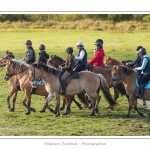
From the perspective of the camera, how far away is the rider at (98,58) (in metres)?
14.4

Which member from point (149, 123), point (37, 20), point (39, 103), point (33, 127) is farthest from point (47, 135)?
point (37, 20)

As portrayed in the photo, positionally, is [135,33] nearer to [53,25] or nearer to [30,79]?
[53,25]

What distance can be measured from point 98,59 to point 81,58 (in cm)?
120

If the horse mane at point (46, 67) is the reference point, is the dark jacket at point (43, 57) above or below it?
above

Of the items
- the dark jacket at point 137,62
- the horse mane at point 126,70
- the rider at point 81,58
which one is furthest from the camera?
the dark jacket at point 137,62

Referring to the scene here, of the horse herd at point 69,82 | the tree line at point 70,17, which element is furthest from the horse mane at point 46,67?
the tree line at point 70,17

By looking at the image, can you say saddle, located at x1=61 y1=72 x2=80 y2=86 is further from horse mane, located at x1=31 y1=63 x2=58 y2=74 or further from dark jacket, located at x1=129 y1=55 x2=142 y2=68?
dark jacket, located at x1=129 y1=55 x2=142 y2=68

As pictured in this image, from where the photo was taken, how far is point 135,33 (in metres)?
31.9

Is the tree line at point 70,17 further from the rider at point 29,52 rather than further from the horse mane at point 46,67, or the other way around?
the horse mane at point 46,67

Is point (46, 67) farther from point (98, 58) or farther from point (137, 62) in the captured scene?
point (137, 62)

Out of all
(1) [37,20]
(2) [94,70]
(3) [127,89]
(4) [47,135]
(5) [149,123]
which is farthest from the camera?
(1) [37,20]

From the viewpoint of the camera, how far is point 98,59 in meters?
15.0

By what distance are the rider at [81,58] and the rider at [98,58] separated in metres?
0.36

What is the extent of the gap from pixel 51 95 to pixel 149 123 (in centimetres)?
312
